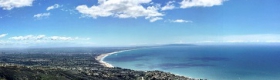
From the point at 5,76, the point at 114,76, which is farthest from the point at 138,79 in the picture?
the point at 5,76

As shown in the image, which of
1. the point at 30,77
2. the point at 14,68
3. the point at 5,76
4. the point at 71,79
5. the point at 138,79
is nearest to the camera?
the point at 5,76

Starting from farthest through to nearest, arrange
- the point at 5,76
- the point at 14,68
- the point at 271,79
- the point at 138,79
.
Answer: the point at 271,79 < the point at 138,79 < the point at 14,68 < the point at 5,76

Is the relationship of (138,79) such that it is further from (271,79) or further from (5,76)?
(271,79)

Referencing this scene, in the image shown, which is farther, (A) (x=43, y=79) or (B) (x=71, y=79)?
(B) (x=71, y=79)

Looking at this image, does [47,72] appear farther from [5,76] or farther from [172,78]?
[172,78]

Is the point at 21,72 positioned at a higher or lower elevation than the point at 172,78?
lower

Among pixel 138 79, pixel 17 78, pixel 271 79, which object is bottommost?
pixel 17 78

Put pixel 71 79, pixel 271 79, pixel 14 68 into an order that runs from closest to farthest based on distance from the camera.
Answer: pixel 14 68, pixel 71 79, pixel 271 79

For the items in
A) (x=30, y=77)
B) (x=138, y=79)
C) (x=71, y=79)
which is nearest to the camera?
(x=30, y=77)

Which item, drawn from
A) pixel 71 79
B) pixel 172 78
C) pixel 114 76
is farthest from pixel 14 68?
pixel 172 78
